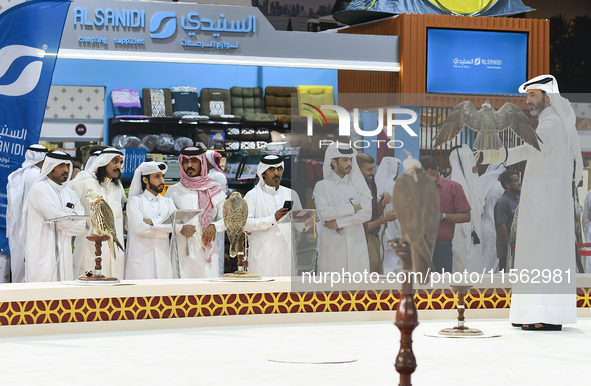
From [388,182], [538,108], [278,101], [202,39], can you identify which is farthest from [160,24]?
[538,108]

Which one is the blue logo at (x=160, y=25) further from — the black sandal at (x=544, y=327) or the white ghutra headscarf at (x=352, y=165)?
the black sandal at (x=544, y=327)

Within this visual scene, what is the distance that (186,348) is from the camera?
4434 mm

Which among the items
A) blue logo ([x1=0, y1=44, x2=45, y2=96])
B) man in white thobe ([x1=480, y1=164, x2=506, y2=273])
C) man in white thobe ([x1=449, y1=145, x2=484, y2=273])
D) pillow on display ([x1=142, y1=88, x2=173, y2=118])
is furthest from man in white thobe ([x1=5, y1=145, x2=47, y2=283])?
man in white thobe ([x1=480, y1=164, x2=506, y2=273])

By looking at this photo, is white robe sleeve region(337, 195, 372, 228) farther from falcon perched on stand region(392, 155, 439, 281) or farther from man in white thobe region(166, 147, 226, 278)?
falcon perched on stand region(392, 155, 439, 281)

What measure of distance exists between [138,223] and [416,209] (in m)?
4.00

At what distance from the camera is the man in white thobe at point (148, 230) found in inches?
245

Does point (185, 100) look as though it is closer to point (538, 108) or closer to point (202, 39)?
point (202, 39)

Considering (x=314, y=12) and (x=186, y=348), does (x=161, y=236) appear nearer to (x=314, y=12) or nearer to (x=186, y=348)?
(x=186, y=348)

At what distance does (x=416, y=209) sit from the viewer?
2543mm

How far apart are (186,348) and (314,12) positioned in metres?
7.30

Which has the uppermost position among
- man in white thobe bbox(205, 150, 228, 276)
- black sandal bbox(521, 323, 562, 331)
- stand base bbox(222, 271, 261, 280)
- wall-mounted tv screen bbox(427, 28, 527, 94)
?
wall-mounted tv screen bbox(427, 28, 527, 94)

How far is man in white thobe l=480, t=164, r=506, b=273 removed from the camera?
590 cm

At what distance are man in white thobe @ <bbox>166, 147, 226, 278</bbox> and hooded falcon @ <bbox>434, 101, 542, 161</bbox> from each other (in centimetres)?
184

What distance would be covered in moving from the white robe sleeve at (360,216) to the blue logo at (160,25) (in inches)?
140
